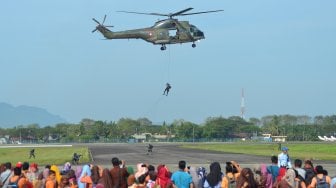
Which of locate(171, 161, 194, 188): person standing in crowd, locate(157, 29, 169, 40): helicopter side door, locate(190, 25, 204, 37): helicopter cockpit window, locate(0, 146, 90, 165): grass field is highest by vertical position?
locate(190, 25, 204, 37): helicopter cockpit window

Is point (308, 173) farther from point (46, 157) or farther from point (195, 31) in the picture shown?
point (46, 157)

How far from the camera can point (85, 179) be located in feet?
52.0

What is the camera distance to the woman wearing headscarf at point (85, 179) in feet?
52.1

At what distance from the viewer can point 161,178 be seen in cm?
1570

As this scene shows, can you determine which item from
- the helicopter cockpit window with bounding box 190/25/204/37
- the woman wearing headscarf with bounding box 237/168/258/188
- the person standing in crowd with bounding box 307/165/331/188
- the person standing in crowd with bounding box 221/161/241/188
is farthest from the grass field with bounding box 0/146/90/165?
the woman wearing headscarf with bounding box 237/168/258/188

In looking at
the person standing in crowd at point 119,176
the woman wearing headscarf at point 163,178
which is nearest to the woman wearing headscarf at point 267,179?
the woman wearing headscarf at point 163,178

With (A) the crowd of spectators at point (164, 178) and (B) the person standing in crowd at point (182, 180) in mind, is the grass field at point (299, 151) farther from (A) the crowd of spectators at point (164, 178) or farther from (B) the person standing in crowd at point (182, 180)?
(B) the person standing in crowd at point (182, 180)

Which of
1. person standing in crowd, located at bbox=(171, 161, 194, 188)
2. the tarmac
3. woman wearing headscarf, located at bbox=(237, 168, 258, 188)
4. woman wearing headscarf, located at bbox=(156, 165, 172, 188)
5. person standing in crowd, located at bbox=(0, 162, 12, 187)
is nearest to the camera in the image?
woman wearing headscarf, located at bbox=(237, 168, 258, 188)

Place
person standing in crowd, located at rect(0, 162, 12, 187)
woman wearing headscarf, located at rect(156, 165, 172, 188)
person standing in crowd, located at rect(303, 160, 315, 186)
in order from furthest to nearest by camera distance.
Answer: person standing in crowd, located at rect(0, 162, 12, 187), person standing in crowd, located at rect(303, 160, 315, 186), woman wearing headscarf, located at rect(156, 165, 172, 188)

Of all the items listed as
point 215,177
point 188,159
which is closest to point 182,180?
point 215,177

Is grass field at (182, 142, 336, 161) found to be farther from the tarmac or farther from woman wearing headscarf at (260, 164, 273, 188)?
woman wearing headscarf at (260, 164, 273, 188)

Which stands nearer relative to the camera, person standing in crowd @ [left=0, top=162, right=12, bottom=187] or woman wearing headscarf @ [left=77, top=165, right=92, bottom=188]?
woman wearing headscarf @ [left=77, top=165, right=92, bottom=188]

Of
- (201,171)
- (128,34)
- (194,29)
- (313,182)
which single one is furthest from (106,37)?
(313,182)

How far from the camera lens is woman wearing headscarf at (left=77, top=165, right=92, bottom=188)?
1588 cm
